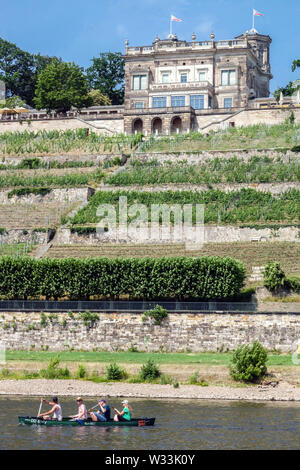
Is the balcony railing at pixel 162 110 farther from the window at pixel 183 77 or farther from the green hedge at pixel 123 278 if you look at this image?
the green hedge at pixel 123 278

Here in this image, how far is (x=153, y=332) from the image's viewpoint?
51469 mm

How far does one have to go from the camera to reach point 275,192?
72312 mm

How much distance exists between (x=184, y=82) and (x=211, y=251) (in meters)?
38.6

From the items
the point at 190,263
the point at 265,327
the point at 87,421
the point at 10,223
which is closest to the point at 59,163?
the point at 10,223

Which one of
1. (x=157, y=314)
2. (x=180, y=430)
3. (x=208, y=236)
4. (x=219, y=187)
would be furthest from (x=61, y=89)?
(x=180, y=430)

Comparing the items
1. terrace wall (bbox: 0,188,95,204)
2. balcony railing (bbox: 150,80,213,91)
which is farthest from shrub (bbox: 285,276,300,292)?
balcony railing (bbox: 150,80,213,91)

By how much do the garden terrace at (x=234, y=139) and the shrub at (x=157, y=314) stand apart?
35020mm

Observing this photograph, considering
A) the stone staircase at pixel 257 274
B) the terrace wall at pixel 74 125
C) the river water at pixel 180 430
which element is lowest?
the river water at pixel 180 430

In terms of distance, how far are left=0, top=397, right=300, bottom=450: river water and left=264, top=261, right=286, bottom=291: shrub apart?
14602 mm

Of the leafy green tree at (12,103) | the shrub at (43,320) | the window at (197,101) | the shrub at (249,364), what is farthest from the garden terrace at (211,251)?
the leafy green tree at (12,103)

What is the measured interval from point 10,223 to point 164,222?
13.3 m

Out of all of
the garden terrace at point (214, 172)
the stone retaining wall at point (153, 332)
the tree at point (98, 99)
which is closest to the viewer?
the stone retaining wall at point (153, 332)

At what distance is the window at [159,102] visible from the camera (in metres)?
96.9

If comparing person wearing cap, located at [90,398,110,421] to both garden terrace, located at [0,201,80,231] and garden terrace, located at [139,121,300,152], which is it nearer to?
garden terrace, located at [0,201,80,231]
